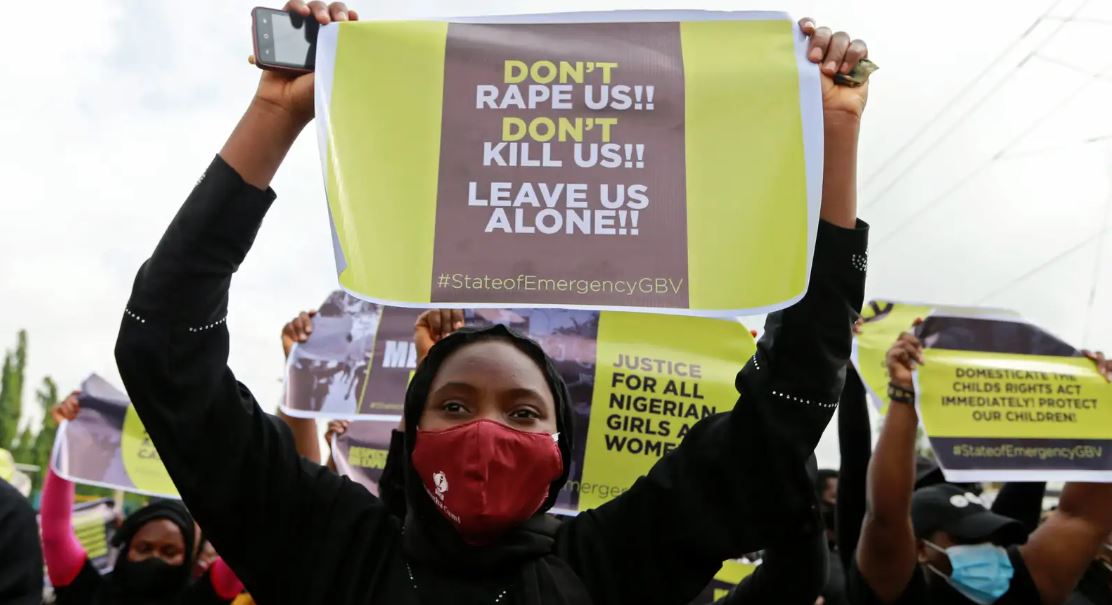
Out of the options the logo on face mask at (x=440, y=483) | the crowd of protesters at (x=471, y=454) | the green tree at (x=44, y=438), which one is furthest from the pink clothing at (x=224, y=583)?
the green tree at (x=44, y=438)

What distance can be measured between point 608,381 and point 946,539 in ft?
4.82

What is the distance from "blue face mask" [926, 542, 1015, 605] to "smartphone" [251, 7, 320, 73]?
9.97 ft

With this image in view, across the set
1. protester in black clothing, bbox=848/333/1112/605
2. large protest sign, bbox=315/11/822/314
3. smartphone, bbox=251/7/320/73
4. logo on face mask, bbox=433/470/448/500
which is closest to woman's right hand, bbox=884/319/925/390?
protester in black clothing, bbox=848/333/1112/605

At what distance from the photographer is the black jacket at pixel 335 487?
5.46 ft

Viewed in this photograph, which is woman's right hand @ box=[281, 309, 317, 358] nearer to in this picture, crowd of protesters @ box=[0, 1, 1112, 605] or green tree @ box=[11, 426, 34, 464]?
crowd of protesters @ box=[0, 1, 1112, 605]

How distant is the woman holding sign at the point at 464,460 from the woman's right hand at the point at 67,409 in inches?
148

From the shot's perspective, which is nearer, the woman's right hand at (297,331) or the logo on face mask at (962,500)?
the logo on face mask at (962,500)

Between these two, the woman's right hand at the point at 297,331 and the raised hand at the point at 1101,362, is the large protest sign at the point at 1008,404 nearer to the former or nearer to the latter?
the raised hand at the point at 1101,362

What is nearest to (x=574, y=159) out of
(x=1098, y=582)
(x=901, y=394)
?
(x=901, y=394)

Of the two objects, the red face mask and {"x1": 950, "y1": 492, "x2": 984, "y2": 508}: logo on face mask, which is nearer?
the red face mask

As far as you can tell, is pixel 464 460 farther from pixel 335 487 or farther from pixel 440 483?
pixel 335 487

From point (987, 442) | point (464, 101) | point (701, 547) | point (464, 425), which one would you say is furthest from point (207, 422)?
point (987, 442)

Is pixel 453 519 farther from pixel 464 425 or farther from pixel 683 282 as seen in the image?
pixel 683 282

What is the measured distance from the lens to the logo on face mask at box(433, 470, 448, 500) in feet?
5.92
